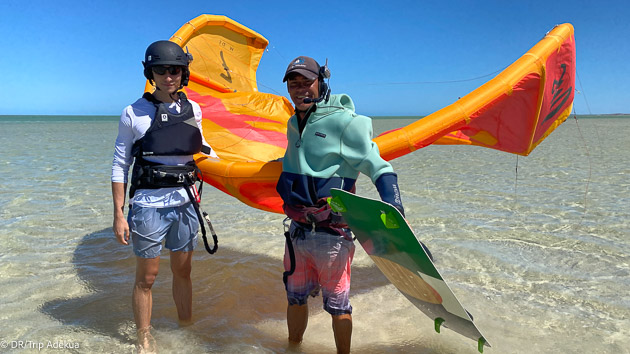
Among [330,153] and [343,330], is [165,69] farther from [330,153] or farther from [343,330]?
[343,330]

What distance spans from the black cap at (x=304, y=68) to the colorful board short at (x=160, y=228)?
1.19 metres

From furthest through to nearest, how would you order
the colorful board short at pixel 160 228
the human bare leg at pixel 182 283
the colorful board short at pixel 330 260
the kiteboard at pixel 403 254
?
1. the human bare leg at pixel 182 283
2. the colorful board short at pixel 160 228
3. the colorful board short at pixel 330 260
4. the kiteboard at pixel 403 254

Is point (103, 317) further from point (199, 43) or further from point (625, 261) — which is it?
point (625, 261)

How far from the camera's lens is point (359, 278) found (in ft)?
14.6

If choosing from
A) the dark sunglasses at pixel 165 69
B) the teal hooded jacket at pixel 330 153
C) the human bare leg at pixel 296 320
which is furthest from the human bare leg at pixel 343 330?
the dark sunglasses at pixel 165 69

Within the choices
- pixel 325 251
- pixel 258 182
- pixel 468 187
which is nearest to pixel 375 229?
pixel 325 251

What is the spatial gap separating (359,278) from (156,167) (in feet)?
8.16

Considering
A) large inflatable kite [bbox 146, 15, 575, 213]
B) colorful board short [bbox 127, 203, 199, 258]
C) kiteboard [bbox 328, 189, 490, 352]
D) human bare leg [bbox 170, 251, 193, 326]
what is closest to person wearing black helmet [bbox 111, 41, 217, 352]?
colorful board short [bbox 127, 203, 199, 258]

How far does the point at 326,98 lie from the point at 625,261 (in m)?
4.05

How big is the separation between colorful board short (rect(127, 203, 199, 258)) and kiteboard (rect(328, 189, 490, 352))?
1152 millimetres

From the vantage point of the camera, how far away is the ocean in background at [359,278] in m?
3.25

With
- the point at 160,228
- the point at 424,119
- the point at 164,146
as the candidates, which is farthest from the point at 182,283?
the point at 424,119

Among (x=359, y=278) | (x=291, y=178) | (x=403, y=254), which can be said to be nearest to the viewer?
(x=403, y=254)

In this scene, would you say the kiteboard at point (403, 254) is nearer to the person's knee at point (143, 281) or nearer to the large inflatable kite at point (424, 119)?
the large inflatable kite at point (424, 119)
